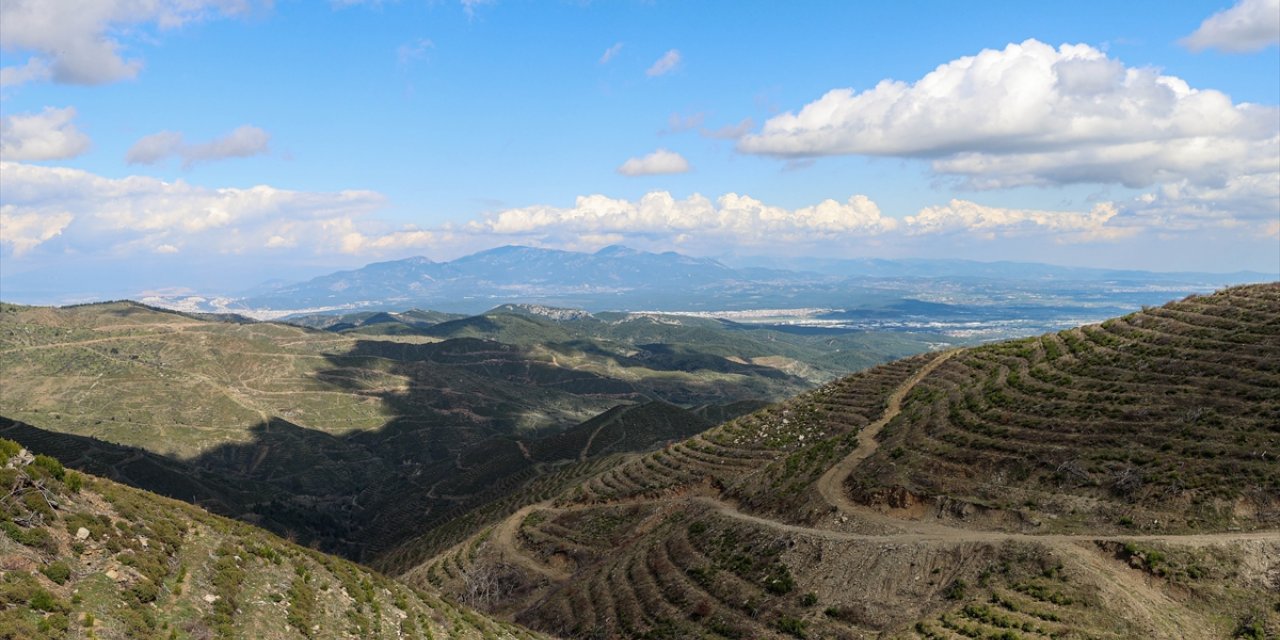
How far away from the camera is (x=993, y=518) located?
4303 cm

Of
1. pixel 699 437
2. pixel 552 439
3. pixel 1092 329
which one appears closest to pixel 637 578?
pixel 699 437

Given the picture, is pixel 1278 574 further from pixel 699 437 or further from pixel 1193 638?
pixel 699 437

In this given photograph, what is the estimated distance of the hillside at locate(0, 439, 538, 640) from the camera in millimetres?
22156

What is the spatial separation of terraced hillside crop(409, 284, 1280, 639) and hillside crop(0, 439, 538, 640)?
19440 millimetres

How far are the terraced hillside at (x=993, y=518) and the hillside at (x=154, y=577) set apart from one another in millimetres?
19440

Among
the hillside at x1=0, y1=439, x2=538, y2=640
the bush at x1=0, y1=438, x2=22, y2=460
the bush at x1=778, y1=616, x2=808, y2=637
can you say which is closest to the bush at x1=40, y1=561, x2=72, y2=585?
the hillside at x1=0, y1=439, x2=538, y2=640

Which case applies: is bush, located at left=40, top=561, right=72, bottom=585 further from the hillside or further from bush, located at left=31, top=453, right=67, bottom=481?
bush, located at left=31, top=453, right=67, bottom=481

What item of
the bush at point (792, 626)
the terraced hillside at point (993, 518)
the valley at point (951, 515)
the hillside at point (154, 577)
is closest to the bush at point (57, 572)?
the hillside at point (154, 577)

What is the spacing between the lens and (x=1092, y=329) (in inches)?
2660

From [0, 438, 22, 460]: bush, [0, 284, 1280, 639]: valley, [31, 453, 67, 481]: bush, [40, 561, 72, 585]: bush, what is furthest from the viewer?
[0, 284, 1280, 639]: valley

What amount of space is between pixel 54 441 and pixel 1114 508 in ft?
617

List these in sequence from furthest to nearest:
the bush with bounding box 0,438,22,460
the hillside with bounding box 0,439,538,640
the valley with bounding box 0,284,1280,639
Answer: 1. the valley with bounding box 0,284,1280,639
2. the bush with bounding box 0,438,22,460
3. the hillside with bounding box 0,439,538,640

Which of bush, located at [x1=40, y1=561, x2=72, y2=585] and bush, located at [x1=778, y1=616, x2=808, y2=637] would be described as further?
bush, located at [x1=778, y1=616, x2=808, y2=637]

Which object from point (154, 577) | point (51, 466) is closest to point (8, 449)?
point (51, 466)
